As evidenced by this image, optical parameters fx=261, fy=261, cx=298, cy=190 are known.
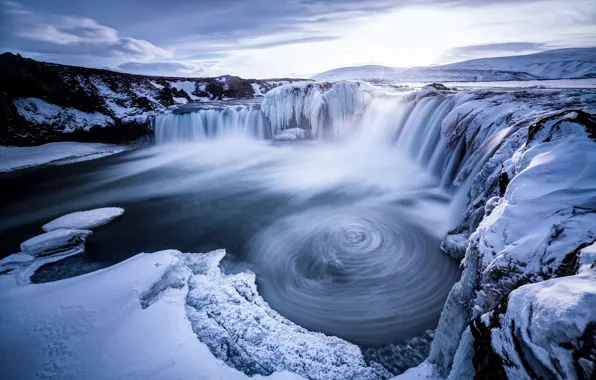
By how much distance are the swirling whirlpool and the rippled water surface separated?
0.08 ft

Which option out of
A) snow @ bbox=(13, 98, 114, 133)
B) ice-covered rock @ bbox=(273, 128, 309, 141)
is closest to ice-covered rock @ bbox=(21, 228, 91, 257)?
ice-covered rock @ bbox=(273, 128, 309, 141)

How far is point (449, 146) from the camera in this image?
8227 mm

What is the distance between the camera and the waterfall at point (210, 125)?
1984 centimetres

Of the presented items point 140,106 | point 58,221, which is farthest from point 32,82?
point 58,221

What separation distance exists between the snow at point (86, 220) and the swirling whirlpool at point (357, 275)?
202 inches

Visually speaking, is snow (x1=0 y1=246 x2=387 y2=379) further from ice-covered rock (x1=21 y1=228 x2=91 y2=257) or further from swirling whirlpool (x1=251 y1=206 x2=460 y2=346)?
ice-covered rock (x1=21 y1=228 x2=91 y2=257)

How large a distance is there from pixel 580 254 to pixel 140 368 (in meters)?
4.79

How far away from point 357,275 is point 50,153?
20474mm

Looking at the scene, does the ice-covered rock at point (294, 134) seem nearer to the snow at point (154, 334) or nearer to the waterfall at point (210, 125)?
the waterfall at point (210, 125)

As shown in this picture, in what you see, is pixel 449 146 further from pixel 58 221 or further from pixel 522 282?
pixel 58 221

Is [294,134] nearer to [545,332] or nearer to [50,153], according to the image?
[50,153]

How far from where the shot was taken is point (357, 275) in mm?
5598

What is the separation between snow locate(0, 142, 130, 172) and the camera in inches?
593

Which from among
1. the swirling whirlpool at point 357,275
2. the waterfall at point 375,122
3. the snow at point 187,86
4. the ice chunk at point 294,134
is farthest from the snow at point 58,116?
the swirling whirlpool at point 357,275
